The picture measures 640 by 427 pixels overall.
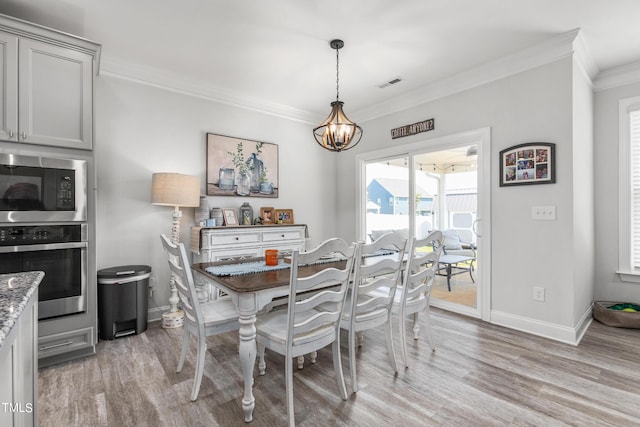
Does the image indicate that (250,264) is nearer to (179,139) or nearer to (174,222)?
(174,222)

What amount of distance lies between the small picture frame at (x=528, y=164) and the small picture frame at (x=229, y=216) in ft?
9.79

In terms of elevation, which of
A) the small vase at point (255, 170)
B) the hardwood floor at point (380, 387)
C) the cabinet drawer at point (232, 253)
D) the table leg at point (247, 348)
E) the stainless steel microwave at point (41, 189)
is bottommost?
the hardwood floor at point (380, 387)

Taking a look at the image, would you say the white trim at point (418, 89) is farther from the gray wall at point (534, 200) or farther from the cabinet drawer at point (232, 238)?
the cabinet drawer at point (232, 238)

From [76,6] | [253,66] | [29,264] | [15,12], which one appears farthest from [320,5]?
[29,264]

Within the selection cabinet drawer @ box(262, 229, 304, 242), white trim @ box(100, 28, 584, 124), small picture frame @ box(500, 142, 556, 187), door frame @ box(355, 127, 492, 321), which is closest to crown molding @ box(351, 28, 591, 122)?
white trim @ box(100, 28, 584, 124)

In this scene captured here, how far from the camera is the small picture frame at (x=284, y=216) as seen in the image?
4.20 metres

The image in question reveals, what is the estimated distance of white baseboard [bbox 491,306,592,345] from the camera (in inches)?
110

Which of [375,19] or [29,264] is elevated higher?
[375,19]

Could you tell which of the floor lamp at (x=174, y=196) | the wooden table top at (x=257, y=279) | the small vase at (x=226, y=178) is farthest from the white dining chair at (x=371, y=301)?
the small vase at (x=226, y=178)

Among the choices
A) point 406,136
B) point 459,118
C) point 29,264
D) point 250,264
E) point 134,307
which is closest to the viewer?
point 29,264

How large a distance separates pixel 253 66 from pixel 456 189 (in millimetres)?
2654

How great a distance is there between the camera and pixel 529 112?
3.04 metres

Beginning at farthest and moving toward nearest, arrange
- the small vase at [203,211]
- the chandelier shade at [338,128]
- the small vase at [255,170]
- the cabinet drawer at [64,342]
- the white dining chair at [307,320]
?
1. the small vase at [255,170]
2. the small vase at [203,211]
3. the chandelier shade at [338,128]
4. the cabinet drawer at [64,342]
5. the white dining chair at [307,320]

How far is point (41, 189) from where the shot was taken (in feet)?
7.52
